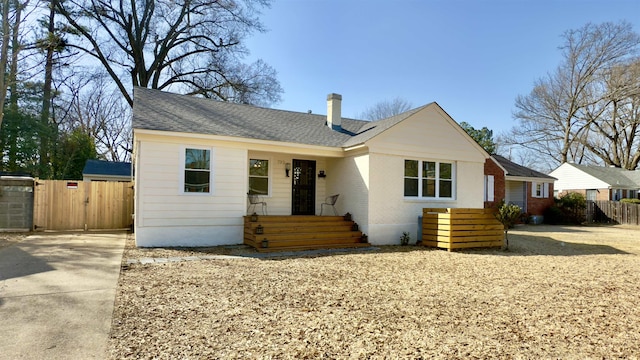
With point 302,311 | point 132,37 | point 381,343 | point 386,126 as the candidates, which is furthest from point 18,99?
point 381,343

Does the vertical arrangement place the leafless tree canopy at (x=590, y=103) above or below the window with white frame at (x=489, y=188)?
above

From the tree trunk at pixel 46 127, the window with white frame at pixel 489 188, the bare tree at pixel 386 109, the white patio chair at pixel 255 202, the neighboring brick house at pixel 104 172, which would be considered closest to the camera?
the white patio chair at pixel 255 202

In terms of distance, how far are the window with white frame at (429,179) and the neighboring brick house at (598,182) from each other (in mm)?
21367

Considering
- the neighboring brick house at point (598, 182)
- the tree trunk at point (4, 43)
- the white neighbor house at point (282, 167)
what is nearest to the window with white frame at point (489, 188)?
Result: the white neighbor house at point (282, 167)

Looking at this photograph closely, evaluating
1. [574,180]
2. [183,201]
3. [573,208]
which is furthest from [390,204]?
[574,180]

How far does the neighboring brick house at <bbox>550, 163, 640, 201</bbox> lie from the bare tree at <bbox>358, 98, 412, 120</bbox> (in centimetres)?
1683

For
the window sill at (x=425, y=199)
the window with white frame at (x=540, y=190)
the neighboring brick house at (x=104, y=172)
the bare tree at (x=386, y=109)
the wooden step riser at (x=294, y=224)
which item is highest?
the bare tree at (x=386, y=109)

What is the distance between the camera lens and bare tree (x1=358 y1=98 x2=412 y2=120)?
39.8 m

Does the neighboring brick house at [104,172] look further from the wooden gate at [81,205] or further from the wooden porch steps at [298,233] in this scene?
the wooden porch steps at [298,233]

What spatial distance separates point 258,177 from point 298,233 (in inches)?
105

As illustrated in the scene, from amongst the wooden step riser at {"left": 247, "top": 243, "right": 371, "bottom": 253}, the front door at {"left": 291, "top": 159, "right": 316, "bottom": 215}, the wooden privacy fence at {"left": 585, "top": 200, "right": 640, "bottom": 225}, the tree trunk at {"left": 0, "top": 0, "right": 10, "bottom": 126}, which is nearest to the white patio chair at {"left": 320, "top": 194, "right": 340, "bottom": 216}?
the front door at {"left": 291, "top": 159, "right": 316, "bottom": 215}

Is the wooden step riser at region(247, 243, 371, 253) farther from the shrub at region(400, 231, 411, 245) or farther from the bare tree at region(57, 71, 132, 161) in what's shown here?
the bare tree at region(57, 71, 132, 161)

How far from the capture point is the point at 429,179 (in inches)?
472

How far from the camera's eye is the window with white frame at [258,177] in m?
11.4
